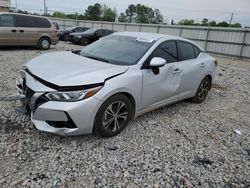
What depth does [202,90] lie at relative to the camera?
17.7ft

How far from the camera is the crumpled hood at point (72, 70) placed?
2.94 m

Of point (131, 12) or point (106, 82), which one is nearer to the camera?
point (106, 82)

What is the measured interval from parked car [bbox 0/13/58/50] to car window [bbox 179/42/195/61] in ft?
27.8

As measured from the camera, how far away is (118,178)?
2.64m

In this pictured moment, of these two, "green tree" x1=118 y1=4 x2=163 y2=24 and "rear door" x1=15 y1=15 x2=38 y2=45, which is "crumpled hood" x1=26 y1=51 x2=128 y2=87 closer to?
"rear door" x1=15 y1=15 x2=38 y2=45

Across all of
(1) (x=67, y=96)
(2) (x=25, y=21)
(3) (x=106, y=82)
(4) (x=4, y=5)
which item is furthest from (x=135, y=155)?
(4) (x=4, y=5)

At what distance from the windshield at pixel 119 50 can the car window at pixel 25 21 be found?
25.2 feet

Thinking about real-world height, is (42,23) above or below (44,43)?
above

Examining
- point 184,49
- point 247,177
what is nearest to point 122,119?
point 247,177

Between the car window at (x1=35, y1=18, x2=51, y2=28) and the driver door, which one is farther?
the car window at (x1=35, y1=18, x2=51, y2=28)

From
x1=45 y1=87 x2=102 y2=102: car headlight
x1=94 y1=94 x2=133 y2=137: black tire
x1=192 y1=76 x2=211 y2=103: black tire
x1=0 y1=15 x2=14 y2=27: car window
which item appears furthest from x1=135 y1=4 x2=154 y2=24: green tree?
x1=45 y1=87 x2=102 y2=102: car headlight

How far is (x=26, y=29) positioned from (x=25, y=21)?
0.36 meters

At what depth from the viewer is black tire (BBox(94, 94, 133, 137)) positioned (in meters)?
3.17

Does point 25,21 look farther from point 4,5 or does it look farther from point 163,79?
point 4,5
